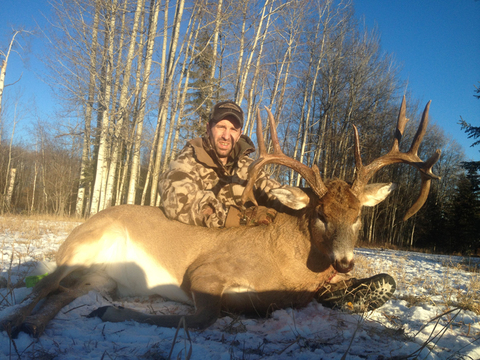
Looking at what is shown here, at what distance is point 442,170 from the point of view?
1571 inches

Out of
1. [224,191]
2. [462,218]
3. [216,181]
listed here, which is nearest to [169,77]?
[216,181]

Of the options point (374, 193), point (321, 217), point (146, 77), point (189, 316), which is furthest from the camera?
point (146, 77)

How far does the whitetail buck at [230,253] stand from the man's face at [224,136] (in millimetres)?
1312

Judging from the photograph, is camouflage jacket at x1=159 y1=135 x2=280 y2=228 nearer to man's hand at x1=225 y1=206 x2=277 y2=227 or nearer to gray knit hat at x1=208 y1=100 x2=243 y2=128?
man's hand at x1=225 y1=206 x2=277 y2=227

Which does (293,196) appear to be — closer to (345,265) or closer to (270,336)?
(345,265)

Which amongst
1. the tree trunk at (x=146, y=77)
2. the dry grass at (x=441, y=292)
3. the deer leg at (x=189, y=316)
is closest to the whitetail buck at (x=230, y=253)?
the deer leg at (x=189, y=316)

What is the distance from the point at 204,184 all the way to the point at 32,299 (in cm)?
259

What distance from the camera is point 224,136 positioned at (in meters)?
4.97

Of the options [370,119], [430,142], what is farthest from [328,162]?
[430,142]

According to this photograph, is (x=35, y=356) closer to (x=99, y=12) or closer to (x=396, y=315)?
(x=396, y=315)

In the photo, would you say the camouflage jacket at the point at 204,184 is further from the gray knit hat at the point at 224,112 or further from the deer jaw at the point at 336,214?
the deer jaw at the point at 336,214

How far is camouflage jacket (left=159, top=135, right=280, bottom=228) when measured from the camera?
154 inches

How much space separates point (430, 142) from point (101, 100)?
3704cm

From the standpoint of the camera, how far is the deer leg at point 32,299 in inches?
89.8
